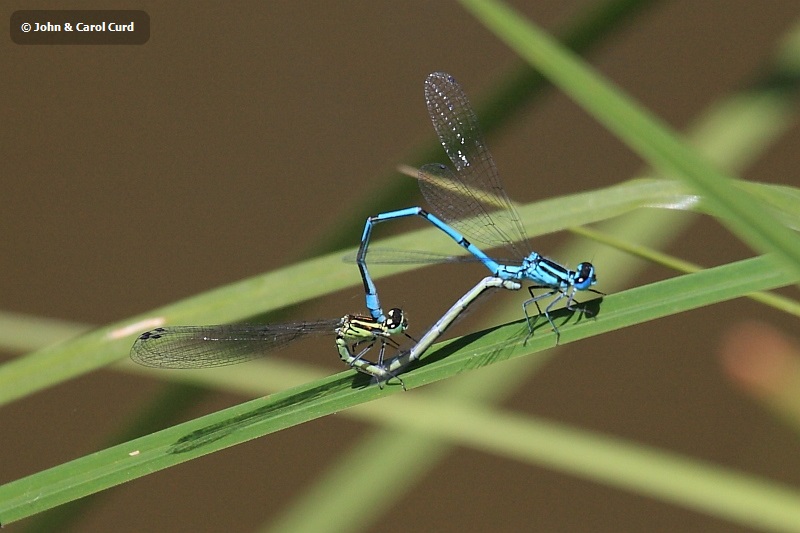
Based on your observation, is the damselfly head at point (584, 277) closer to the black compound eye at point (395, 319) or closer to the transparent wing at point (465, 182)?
the transparent wing at point (465, 182)

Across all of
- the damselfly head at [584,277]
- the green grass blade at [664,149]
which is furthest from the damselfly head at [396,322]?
the green grass blade at [664,149]

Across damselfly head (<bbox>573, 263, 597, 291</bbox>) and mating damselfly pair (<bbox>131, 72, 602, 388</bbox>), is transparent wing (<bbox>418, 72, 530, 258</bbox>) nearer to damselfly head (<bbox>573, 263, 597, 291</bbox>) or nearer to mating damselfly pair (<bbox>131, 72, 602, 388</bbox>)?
mating damselfly pair (<bbox>131, 72, 602, 388</bbox>)

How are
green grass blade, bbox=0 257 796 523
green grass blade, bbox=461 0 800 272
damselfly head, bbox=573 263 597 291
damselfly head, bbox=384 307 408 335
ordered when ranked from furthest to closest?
1. damselfly head, bbox=384 307 408 335
2. damselfly head, bbox=573 263 597 291
3. green grass blade, bbox=0 257 796 523
4. green grass blade, bbox=461 0 800 272

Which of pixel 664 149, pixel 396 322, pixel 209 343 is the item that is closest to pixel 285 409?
pixel 209 343

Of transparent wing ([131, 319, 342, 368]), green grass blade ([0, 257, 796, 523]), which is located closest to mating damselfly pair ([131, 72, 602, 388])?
transparent wing ([131, 319, 342, 368])

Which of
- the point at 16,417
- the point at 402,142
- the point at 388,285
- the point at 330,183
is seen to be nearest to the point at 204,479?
the point at 16,417

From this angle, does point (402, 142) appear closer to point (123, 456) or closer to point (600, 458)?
point (600, 458)
